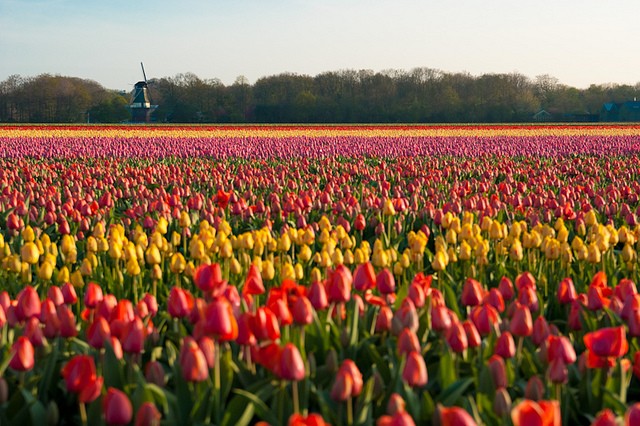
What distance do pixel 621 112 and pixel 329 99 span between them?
35185 millimetres

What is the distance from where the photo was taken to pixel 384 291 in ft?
11.2

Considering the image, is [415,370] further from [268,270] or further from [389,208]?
[389,208]

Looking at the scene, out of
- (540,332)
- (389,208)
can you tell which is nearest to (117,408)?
(540,332)

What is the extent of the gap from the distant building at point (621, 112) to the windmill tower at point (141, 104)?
5413 cm

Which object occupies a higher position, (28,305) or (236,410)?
(28,305)

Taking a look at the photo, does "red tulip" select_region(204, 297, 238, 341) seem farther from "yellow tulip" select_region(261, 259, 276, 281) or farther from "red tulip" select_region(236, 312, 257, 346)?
"yellow tulip" select_region(261, 259, 276, 281)

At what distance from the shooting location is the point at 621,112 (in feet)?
296

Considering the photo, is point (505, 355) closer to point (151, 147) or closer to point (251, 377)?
point (251, 377)

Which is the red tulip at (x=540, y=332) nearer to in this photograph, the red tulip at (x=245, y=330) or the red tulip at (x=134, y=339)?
the red tulip at (x=245, y=330)

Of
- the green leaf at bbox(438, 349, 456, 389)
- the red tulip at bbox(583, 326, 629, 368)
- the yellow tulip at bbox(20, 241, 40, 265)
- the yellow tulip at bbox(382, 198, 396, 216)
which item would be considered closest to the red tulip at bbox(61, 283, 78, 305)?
the yellow tulip at bbox(20, 241, 40, 265)

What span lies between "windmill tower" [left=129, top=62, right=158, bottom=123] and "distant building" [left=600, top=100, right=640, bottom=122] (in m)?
54.1

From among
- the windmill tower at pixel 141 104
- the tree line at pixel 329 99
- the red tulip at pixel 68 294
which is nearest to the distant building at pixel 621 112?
the tree line at pixel 329 99

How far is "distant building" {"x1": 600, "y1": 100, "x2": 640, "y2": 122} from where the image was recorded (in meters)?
88.9

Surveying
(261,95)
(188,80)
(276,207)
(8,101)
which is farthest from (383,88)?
(276,207)
